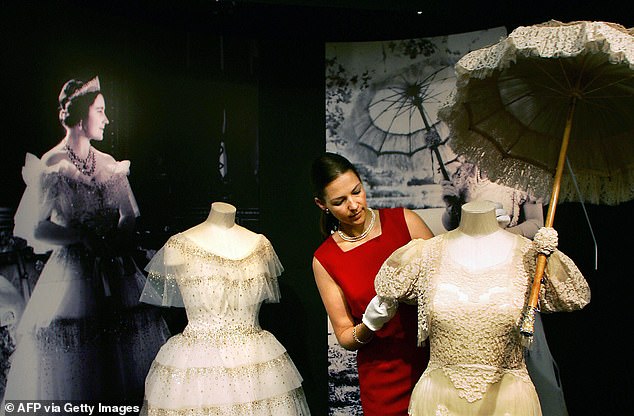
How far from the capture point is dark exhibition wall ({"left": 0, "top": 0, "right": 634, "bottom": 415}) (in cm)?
266

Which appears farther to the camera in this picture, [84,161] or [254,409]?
[84,161]

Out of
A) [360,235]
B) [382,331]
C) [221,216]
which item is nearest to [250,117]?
[221,216]

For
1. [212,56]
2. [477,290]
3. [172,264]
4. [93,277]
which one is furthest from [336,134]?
[477,290]

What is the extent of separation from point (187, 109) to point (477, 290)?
1.93m

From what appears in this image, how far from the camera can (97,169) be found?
10.0ft

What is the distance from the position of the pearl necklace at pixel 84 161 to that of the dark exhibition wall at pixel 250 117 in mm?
64

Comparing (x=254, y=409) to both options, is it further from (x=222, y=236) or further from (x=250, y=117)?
(x=250, y=117)

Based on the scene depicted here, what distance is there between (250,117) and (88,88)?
0.81m

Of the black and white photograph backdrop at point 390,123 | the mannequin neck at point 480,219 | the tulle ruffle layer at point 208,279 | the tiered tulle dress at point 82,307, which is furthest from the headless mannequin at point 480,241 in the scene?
the tiered tulle dress at point 82,307

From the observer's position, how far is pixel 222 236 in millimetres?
2834

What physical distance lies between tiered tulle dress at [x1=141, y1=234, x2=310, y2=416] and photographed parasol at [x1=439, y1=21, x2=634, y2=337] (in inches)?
45.2

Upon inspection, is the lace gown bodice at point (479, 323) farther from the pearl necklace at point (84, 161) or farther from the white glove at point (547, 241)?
the pearl necklace at point (84, 161)

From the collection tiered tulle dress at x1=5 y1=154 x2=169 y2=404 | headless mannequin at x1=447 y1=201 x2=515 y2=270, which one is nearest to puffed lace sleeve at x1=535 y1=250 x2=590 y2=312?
headless mannequin at x1=447 y1=201 x2=515 y2=270

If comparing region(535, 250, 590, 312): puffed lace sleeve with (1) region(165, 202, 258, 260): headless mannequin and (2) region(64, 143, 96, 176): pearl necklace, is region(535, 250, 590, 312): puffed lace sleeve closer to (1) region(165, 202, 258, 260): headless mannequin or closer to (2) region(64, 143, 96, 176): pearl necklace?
(1) region(165, 202, 258, 260): headless mannequin
